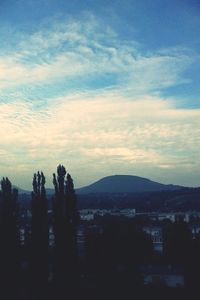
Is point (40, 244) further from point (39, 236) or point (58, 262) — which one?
point (58, 262)

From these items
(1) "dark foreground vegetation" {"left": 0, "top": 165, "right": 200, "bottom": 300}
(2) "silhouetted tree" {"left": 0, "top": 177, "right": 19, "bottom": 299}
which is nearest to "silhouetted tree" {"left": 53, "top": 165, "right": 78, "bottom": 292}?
(1) "dark foreground vegetation" {"left": 0, "top": 165, "right": 200, "bottom": 300}

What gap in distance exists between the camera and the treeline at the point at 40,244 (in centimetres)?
2894

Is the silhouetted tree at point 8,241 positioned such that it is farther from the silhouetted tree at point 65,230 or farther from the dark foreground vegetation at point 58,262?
the silhouetted tree at point 65,230

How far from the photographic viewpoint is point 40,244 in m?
31.7

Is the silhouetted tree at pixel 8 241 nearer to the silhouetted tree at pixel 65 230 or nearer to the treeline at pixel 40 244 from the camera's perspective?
the treeline at pixel 40 244

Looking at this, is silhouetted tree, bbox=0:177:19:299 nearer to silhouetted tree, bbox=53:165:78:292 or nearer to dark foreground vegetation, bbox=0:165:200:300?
dark foreground vegetation, bbox=0:165:200:300

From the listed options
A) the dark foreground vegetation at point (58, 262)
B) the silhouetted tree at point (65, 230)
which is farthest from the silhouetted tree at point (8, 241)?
the silhouetted tree at point (65, 230)

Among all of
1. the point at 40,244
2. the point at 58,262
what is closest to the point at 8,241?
the point at 40,244

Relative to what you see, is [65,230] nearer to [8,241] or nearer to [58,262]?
[58,262]

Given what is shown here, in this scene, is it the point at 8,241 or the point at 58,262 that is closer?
the point at 58,262

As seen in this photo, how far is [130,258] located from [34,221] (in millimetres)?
14410

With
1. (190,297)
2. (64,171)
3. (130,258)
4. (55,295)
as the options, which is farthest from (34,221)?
(130,258)

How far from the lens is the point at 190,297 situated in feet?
102

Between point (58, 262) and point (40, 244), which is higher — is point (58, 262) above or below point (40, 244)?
below
